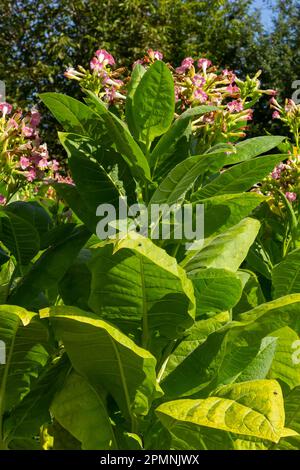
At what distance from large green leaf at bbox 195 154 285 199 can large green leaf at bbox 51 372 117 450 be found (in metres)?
0.52

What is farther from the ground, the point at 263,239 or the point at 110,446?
the point at 263,239

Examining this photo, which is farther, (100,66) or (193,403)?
(100,66)

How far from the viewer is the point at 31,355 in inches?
62.4

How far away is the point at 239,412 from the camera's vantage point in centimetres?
130

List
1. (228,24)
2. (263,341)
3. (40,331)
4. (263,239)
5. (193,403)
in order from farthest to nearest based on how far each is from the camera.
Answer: (228,24), (263,239), (263,341), (40,331), (193,403)

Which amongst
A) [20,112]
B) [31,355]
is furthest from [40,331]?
[20,112]

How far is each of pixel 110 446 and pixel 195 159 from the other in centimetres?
63

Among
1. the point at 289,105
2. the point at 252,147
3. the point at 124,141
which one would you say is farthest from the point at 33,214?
the point at 289,105

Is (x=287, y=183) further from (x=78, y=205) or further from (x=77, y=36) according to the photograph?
(x=77, y=36)

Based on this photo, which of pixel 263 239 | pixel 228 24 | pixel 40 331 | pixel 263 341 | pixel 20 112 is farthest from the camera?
pixel 228 24

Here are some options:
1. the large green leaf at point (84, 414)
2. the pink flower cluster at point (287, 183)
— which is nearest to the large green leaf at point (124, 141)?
the large green leaf at point (84, 414)

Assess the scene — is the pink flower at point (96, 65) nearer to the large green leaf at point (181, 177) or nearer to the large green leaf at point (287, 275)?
the large green leaf at point (181, 177)

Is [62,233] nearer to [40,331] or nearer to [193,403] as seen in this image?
[40,331]

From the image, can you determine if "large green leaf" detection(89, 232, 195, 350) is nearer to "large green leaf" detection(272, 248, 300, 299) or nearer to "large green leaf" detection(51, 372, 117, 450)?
"large green leaf" detection(51, 372, 117, 450)
